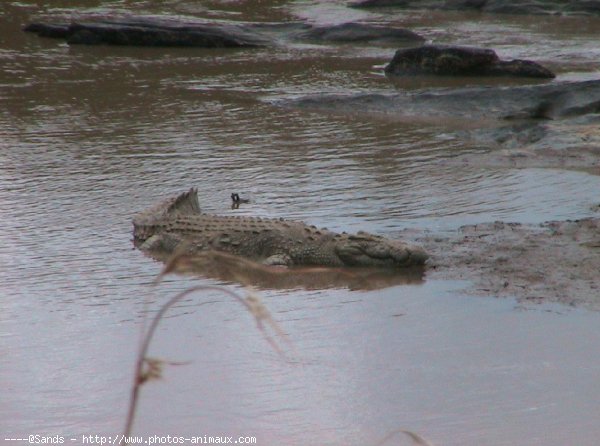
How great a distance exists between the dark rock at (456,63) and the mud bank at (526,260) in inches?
222

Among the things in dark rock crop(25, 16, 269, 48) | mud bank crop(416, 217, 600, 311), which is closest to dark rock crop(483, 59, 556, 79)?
dark rock crop(25, 16, 269, 48)

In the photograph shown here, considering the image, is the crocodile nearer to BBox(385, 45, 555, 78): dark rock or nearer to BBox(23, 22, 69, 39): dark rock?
BBox(385, 45, 555, 78): dark rock

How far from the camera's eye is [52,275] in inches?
223

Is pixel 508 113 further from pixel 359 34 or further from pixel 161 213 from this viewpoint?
pixel 359 34

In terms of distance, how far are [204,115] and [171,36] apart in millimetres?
4418

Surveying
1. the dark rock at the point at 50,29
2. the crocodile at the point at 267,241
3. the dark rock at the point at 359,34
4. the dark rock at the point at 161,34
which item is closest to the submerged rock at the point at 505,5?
the dark rock at the point at 359,34

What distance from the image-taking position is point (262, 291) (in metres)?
5.54

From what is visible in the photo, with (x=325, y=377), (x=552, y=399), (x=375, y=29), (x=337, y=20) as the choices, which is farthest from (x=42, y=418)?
(x=337, y=20)

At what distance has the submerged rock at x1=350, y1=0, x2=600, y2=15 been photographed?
1728 centimetres

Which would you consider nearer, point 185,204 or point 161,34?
point 185,204

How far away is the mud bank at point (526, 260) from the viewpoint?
17.4 ft

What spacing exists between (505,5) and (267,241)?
12467mm

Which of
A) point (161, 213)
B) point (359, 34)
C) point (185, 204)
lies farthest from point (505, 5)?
point (161, 213)

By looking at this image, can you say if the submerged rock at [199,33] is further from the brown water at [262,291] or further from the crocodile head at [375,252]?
the crocodile head at [375,252]
